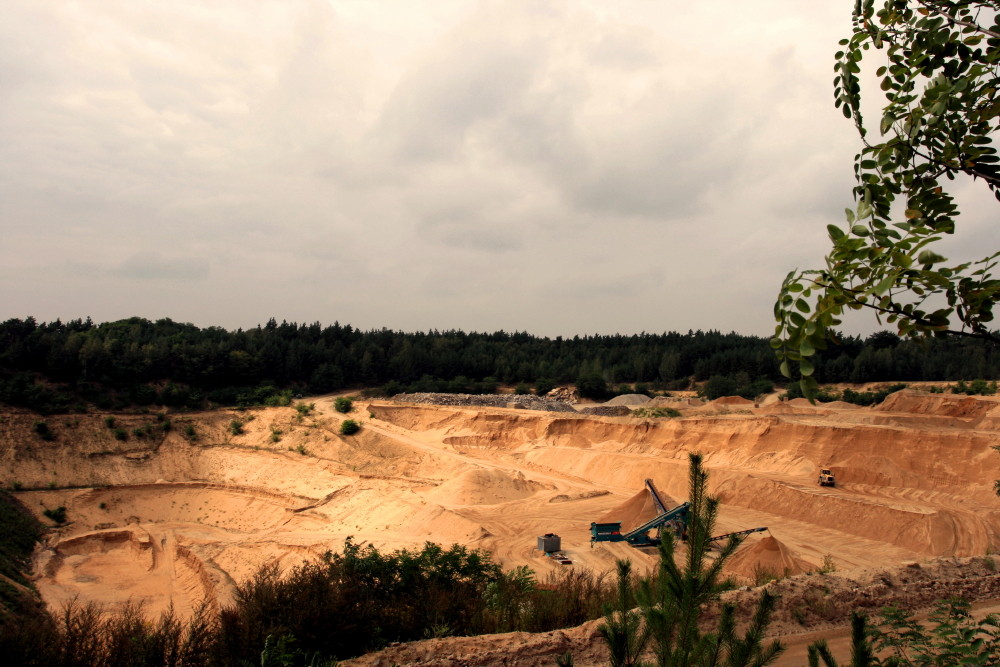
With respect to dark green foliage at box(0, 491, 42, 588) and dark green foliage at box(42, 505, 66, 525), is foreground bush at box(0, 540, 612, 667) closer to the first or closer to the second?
dark green foliage at box(0, 491, 42, 588)

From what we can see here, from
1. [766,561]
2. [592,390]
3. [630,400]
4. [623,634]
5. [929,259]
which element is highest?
Answer: [929,259]

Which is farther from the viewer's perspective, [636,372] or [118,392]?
[636,372]

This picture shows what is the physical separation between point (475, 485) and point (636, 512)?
32.0ft

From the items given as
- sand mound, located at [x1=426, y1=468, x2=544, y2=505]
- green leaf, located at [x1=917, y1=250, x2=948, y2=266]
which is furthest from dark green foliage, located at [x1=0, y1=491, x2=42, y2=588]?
green leaf, located at [x1=917, y1=250, x2=948, y2=266]

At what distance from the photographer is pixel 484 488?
31.7 metres

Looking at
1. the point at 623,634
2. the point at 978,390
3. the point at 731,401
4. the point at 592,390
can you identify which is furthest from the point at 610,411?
the point at 623,634

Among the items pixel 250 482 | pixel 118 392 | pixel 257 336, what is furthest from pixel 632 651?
pixel 257 336

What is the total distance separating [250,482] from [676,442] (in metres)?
27.4

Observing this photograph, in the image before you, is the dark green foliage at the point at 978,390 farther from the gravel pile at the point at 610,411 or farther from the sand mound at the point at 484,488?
the sand mound at the point at 484,488

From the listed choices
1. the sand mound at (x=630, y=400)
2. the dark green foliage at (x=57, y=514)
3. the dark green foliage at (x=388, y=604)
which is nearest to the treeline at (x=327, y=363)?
the sand mound at (x=630, y=400)

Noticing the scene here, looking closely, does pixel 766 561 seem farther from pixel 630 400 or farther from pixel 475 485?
pixel 630 400

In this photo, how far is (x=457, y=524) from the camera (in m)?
25.5

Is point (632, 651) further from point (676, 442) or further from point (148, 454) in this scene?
point (148, 454)

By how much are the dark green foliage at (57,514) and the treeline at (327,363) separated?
12.3m
